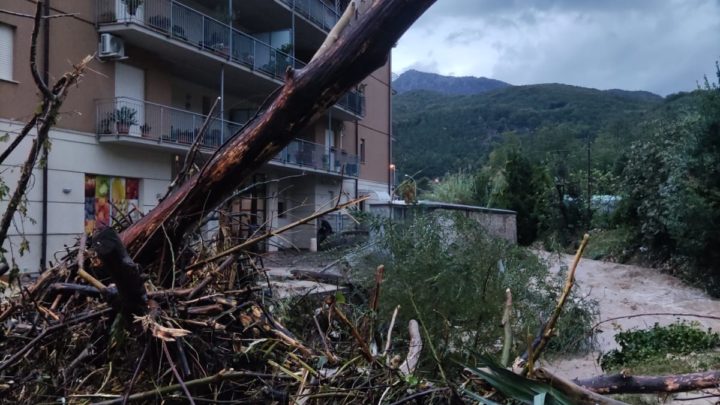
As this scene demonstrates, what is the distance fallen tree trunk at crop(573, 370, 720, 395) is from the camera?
6.79 ft

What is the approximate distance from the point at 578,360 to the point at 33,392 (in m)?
7.04

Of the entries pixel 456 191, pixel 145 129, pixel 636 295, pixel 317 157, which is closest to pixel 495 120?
pixel 456 191

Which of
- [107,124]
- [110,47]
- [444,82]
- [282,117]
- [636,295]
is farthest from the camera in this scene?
[444,82]

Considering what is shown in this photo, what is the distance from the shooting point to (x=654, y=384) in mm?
2094

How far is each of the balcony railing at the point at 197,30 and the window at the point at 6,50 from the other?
7.62 ft

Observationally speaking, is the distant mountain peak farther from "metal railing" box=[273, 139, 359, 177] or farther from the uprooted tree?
the uprooted tree

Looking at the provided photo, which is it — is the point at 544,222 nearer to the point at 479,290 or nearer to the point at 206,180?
the point at 479,290

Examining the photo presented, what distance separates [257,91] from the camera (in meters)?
21.2

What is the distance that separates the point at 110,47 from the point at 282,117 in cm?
1295

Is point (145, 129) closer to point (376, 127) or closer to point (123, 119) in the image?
point (123, 119)

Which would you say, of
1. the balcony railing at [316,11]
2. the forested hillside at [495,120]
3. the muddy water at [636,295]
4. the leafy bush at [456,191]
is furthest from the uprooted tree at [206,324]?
the forested hillside at [495,120]

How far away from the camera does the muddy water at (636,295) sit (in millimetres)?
12355

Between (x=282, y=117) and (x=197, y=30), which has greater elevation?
(x=197, y=30)

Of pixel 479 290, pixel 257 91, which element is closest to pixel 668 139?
pixel 257 91
